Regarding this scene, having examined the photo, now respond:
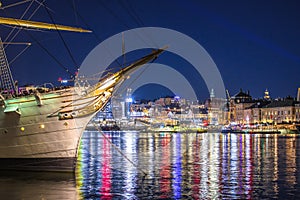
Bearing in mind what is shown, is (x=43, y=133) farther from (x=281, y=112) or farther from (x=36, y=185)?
(x=281, y=112)

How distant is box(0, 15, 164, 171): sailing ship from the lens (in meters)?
23.7

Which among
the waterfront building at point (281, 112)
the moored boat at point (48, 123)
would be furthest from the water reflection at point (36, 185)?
the waterfront building at point (281, 112)

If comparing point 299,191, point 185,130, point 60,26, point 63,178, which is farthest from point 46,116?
point 185,130

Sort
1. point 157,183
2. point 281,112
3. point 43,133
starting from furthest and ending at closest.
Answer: point 281,112, point 43,133, point 157,183

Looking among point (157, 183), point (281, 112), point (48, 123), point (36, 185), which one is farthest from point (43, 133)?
point (281, 112)

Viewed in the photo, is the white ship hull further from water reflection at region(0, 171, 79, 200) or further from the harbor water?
the harbor water

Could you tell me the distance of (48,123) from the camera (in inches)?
936

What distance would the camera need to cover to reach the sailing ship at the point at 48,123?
2373 centimetres

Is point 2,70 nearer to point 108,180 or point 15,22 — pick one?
point 15,22

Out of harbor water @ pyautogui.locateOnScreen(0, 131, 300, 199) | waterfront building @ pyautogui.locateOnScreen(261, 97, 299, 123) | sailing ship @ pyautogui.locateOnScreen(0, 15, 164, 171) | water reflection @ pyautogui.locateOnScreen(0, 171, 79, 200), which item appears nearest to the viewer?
water reflection @ pyautogui.locateOnScreen(0, 171, 79, 200)

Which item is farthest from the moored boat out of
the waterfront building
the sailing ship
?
the waterfront building

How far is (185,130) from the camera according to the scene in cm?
19150

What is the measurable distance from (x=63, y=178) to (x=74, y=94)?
14.0 ft

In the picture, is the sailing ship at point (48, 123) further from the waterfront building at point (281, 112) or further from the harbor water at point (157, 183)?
the waterfront building at point (281, 112)
